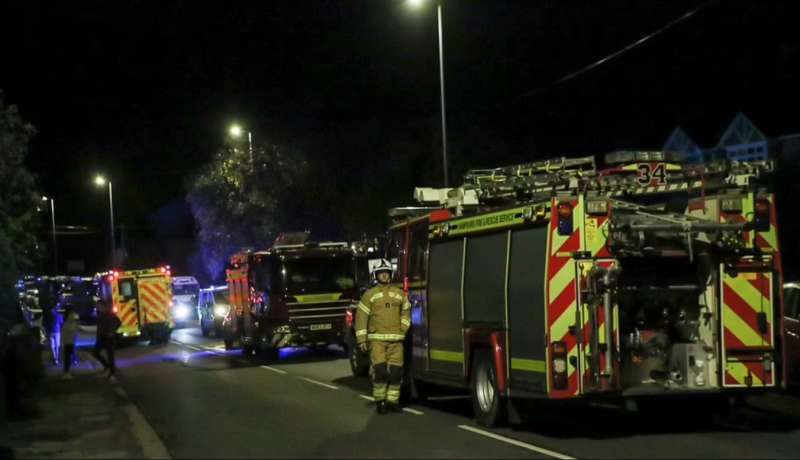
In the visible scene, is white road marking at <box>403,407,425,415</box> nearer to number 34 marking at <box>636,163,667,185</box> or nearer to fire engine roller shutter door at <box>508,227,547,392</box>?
fire engine roller shutter door at <box>508,227,547,392</box>

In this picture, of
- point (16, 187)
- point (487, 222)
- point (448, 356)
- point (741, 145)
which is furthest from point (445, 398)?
point (16, 187)

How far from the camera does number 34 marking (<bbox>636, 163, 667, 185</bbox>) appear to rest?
11703 millimetres

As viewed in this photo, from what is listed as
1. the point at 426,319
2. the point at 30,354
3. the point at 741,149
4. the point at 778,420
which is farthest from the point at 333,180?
the point at 778,420

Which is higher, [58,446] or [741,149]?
[741,149]

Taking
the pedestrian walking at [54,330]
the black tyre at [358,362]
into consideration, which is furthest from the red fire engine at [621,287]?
the pedestrian walking at [54,330]

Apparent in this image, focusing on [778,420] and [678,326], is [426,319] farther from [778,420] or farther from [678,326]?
[778,420]

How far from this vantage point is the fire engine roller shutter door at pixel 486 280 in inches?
457

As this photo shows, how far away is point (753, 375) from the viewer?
10906 mm

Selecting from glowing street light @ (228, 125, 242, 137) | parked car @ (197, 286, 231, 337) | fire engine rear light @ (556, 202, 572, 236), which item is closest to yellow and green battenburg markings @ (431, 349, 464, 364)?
fire engine rear light @ (556, 202, 572, 236)

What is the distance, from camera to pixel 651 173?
38.6 ft

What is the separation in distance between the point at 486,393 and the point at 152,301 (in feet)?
78.1

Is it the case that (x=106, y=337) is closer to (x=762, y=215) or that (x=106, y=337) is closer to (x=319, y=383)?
(x=319, y=383)

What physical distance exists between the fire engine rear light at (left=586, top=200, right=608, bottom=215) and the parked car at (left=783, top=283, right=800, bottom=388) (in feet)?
14.6

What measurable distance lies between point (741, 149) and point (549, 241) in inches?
496
